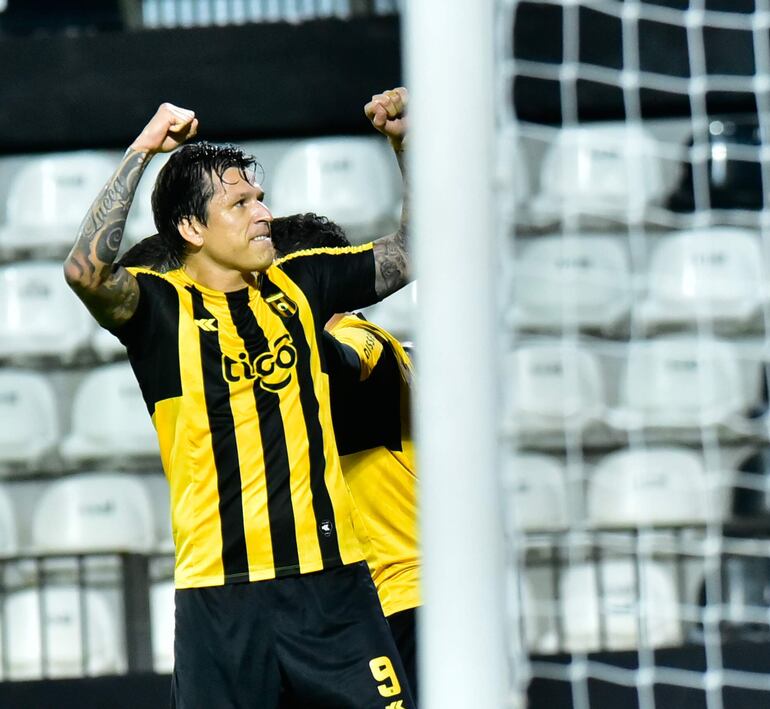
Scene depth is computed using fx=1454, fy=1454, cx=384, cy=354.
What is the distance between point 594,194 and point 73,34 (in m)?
2.00

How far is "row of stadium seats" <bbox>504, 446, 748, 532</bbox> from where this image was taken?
198 inches

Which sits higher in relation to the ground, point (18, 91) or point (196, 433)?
point (18, 91)

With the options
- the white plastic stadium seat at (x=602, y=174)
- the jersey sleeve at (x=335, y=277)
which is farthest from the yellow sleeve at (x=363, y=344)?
the white plastic stadium seat at (x=602, y=174)

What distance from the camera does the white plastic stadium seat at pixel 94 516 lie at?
5133 millimetres

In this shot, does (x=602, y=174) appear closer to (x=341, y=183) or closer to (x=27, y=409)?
(x=341, y=183)

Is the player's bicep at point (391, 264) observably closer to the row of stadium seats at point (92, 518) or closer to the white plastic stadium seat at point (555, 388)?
the white plastic stadium seat at point (555, 388)

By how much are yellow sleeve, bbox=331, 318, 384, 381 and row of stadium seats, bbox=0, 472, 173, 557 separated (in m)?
2.33

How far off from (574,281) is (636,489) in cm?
82

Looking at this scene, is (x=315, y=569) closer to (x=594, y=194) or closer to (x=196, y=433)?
(x=196, y=433)

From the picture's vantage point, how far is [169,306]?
2.58 meters

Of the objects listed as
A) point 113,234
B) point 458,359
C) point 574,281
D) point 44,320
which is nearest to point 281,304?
point 113,234

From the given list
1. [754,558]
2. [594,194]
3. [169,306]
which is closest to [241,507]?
[169,306]

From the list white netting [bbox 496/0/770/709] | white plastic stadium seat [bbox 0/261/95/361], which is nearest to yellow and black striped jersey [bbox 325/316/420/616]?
white netting [bbox 496/0/770/709]

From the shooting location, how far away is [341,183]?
5.45 metres
